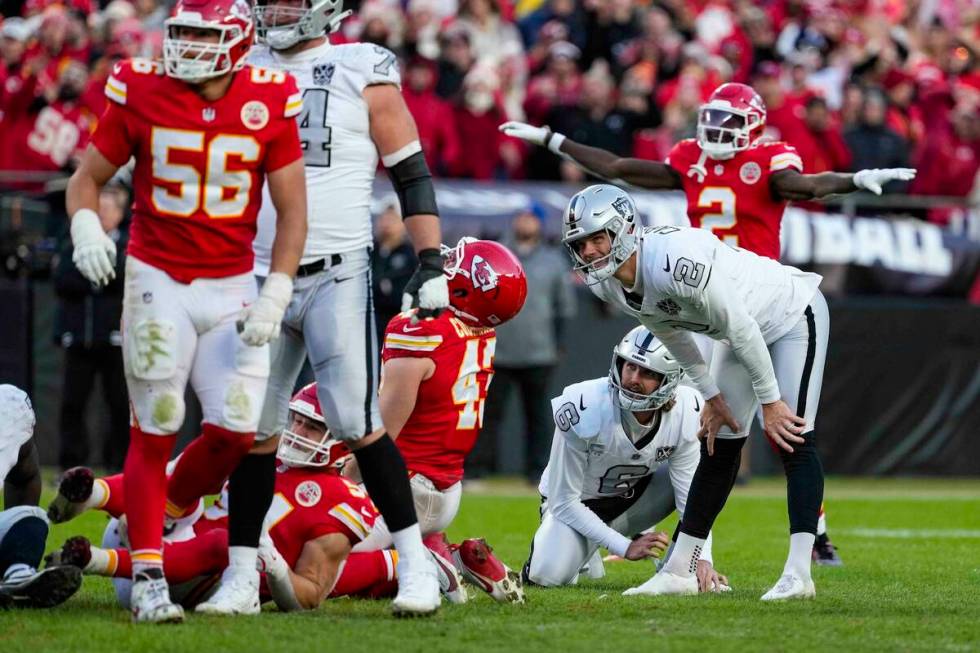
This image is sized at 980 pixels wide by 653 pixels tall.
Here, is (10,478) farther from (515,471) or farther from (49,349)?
(515,471)

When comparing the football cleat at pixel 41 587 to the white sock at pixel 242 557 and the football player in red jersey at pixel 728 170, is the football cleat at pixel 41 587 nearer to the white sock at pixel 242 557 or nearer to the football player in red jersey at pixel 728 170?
the white sock at pixel 242 557

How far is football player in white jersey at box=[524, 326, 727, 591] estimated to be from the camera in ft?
22.1

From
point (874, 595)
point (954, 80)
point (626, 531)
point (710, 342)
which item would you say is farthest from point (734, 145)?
point (954, 80)

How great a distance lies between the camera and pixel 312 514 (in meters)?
5.68

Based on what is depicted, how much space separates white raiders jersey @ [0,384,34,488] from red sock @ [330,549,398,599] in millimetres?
1250

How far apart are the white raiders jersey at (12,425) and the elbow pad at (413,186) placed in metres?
1.61

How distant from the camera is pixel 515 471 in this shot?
43.9ft

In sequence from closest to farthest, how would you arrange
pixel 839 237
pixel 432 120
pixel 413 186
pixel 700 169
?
pixel 413 186 < pixel 700 169 < pixel 839 237 < pixel 432 120

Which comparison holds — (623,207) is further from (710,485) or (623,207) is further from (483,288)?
(710,485)

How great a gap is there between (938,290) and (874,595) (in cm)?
770

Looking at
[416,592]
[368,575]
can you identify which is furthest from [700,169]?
[416,592]

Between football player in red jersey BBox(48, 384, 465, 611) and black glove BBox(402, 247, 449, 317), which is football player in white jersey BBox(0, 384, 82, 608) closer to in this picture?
football player in red jersey BBox(48, 384, 465, 611)

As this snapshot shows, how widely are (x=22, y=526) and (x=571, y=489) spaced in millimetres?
2364

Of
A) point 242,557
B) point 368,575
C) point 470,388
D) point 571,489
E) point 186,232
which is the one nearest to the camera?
point 186,232
